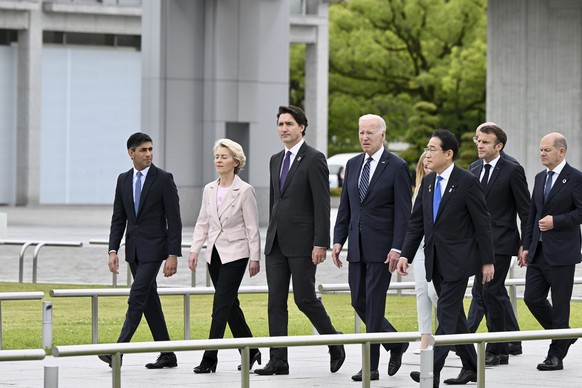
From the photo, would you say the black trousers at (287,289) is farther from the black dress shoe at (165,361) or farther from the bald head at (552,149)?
the black dress shoe at (165,361)

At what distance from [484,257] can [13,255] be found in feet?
51.6

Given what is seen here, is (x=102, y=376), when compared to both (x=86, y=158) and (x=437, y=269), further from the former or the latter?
(x=86, y=158)

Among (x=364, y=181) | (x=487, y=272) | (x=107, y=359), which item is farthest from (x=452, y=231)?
(x=107, y=359)

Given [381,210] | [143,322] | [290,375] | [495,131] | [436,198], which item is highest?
[495,131]

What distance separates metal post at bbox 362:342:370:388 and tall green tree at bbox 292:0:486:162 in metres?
49.7

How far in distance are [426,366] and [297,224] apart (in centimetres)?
377

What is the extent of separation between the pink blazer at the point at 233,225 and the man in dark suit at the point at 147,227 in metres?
0.25

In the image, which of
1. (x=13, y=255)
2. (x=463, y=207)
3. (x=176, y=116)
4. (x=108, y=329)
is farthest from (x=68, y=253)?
(x=463, y=207)

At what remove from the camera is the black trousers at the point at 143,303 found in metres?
11.3

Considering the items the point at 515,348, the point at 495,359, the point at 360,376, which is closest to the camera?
the point at 360,376

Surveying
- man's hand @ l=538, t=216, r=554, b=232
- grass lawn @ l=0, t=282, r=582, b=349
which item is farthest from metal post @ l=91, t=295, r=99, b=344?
man's hand @ l=538, t=216, r=554, b=232

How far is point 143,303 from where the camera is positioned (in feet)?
37.6

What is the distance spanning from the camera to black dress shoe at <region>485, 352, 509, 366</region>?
8.27 meters

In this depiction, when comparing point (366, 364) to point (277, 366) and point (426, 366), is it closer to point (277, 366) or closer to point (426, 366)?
point (426, 366)
